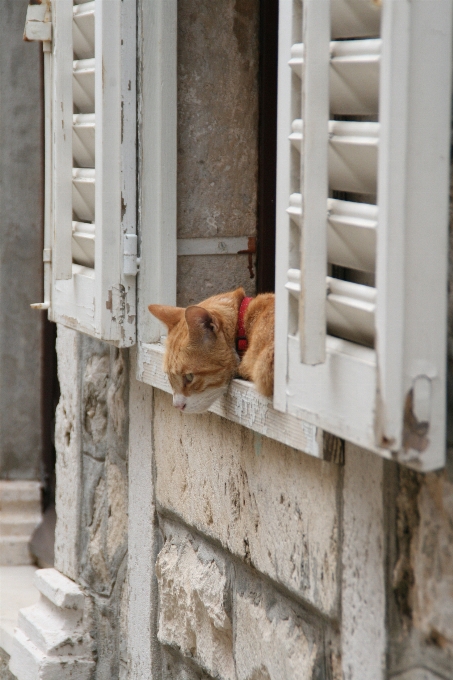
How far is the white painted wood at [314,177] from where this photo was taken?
150 centimetres

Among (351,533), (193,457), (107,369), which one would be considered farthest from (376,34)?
(107,369)

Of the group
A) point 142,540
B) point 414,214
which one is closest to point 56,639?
point 142,540

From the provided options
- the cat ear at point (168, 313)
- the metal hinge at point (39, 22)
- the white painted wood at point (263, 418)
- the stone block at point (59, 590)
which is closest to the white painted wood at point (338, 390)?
the white painted wood at point (263, 418)

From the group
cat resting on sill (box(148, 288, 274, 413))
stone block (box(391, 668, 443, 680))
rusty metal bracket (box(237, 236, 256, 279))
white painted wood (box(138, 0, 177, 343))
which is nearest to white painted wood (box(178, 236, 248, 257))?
rusty metal bracket (box(237, 236, 256, 279))

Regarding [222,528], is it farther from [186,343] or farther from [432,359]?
[432,359]

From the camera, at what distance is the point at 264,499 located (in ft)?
7.01

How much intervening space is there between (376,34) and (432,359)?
1.86 ft

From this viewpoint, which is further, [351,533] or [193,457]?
[193,457]

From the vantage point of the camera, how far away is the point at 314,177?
152cm

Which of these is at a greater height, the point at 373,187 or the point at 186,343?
the point at 373,187

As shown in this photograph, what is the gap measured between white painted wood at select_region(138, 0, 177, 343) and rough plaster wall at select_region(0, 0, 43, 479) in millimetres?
1510

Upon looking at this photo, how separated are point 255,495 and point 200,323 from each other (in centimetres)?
44

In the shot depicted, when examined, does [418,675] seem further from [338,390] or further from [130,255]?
[130,255]

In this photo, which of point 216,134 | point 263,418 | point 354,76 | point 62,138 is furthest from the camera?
point 216,134
